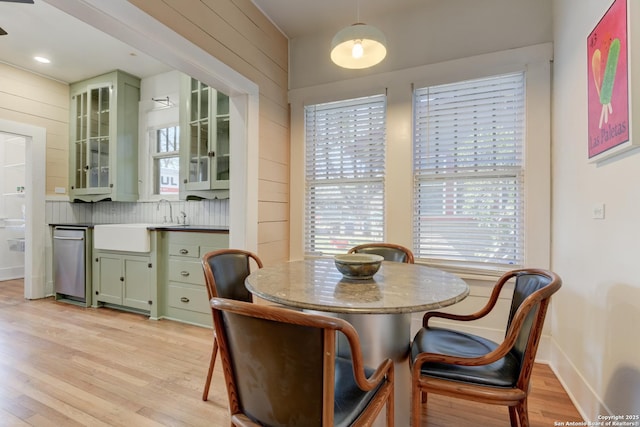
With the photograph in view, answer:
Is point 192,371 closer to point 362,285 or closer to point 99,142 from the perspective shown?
point 362,285

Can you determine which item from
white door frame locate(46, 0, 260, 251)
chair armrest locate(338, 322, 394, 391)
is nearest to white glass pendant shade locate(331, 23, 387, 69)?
white door frame locate(46, 0, 260, 251)

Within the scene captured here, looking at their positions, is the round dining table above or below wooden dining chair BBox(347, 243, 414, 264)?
below

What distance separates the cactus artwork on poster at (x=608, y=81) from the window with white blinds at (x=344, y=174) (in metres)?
1.54

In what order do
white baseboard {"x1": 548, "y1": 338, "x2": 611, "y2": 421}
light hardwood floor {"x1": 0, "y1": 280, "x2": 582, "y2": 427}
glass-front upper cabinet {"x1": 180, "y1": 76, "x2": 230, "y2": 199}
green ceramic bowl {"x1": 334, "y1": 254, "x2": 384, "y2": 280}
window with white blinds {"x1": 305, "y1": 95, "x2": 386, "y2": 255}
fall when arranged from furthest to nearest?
glass-front upper cabinet {"x1": 180, "y1": 76, "x2": 230, "y2": 199} → window with white blinds {"x1": 305, "y1": 95, "x2": 386, "y2": 255} → light hardwood floor {"x1": 0, "y1": 280, "x2": 582, "y2": 427} → white baseboard {"x1": 548, "y1": 338, "x2": 611, "y2": 421} → green ceramic bowl {"x1": 334, "y1": 254, "x2": 384, "y2": 280}

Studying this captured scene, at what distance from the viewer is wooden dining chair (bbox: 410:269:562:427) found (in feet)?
3.92

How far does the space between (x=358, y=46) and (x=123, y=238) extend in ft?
10.4

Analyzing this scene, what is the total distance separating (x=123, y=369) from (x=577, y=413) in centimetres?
301

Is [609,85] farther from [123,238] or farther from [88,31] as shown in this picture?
[88,31]

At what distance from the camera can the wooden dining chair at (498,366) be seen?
1.20 meters

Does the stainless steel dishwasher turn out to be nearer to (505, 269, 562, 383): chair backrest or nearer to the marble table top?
the marble table top

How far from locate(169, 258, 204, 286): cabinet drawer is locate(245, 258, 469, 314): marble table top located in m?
1.62

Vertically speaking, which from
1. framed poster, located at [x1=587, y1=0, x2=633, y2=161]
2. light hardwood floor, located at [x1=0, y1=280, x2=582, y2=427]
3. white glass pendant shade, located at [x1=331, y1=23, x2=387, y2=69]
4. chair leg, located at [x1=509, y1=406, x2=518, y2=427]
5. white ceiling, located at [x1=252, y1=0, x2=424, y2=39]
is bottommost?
light hardwood floor, located at [x1=0, y1=280, x2=582, y2=427]

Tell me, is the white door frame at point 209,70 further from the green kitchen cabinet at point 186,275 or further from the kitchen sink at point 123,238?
the kitchen sink at point 123,238

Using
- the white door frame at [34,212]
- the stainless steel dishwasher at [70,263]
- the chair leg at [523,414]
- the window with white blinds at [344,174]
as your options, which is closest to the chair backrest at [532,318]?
the chair leg at [523,414]
